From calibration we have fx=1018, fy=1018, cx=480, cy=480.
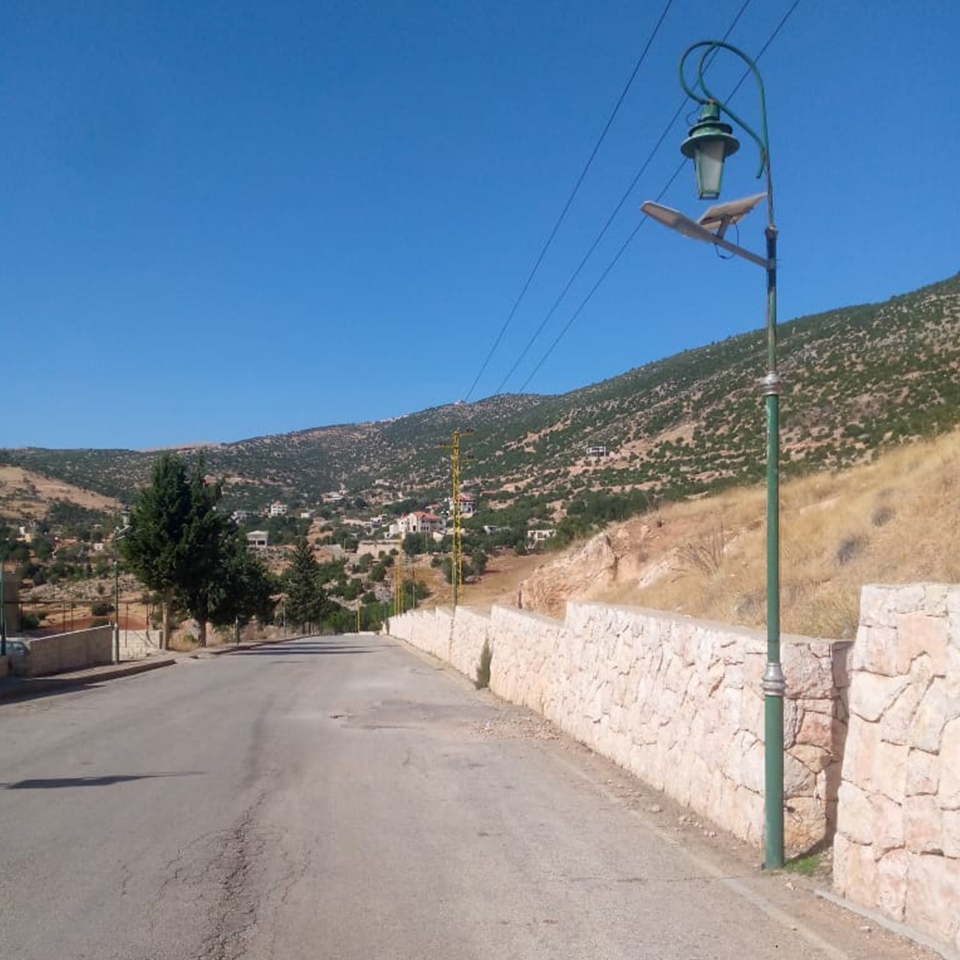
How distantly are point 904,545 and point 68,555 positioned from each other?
70.6m

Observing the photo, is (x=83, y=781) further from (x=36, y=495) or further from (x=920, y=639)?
(x=36, y=495)

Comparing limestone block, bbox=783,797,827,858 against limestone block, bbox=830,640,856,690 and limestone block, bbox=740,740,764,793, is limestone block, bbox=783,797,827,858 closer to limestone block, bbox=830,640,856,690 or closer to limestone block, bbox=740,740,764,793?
limestone block, bbox=740,740,764,793

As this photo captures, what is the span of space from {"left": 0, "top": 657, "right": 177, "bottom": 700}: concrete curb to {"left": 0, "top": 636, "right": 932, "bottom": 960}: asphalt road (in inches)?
280

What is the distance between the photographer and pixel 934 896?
529 cm

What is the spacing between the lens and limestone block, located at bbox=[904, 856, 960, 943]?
5125mm

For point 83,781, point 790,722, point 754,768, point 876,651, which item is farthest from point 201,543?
point 876,651

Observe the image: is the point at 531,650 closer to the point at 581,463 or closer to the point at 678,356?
the point at 581,463

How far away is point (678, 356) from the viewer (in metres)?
95.4

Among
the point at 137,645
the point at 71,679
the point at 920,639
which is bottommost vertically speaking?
the point at 137,645

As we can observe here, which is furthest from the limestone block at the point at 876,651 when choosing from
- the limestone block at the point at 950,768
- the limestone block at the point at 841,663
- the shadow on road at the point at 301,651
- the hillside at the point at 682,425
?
the shadow on road at the point at 301,651

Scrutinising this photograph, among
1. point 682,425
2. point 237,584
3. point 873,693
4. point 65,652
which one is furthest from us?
point 682,425

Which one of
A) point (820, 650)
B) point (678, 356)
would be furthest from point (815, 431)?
point (678, 356)

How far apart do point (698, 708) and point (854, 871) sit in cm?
275

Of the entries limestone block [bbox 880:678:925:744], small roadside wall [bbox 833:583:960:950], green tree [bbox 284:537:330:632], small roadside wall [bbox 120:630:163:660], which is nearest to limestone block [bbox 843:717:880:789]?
small roadside wall [bbox 833:583:960:950]
